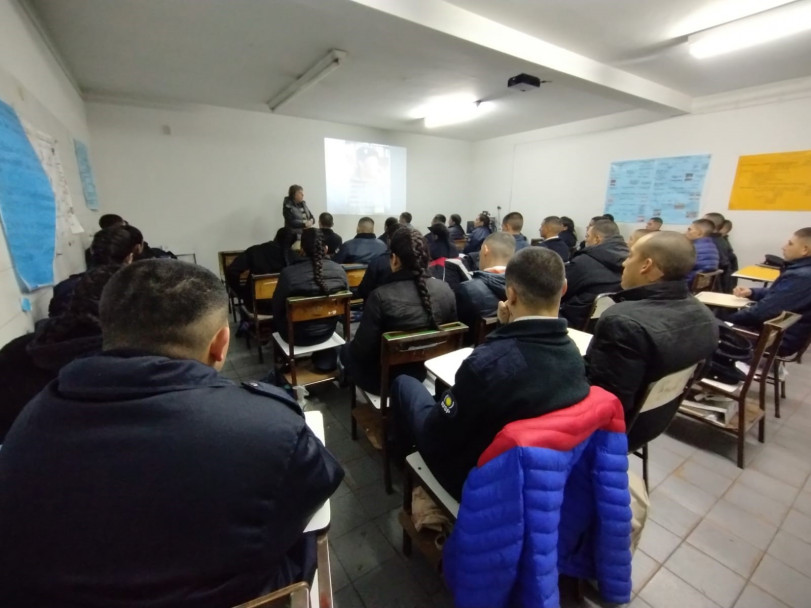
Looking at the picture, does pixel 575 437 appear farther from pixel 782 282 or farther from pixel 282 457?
pixel 782 282

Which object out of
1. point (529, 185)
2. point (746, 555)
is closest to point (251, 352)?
point (746, 555)

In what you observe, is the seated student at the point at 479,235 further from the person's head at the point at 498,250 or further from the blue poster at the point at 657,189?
the person's head at the point at 498,250

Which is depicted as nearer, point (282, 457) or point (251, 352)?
point (282, 457)

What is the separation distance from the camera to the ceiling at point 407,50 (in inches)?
90.4

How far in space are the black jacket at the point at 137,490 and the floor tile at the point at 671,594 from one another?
1.48m

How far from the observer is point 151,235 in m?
4.76

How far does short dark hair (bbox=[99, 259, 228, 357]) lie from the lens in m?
0.70

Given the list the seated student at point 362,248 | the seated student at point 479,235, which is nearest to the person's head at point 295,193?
the seated student at point 362,248

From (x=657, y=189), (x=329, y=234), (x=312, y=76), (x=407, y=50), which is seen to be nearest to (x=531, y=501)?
(x=407, y=50)

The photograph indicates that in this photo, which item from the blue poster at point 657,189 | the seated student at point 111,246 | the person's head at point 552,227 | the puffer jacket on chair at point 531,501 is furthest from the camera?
the blue poster at point 657,189

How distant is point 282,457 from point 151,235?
17.6 ft

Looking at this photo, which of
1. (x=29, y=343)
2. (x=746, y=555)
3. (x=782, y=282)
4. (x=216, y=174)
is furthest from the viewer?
(x=216, y=174)

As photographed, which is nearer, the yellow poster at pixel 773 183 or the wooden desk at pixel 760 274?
the wooden desk at pixel 760 274

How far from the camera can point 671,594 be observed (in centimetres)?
131
